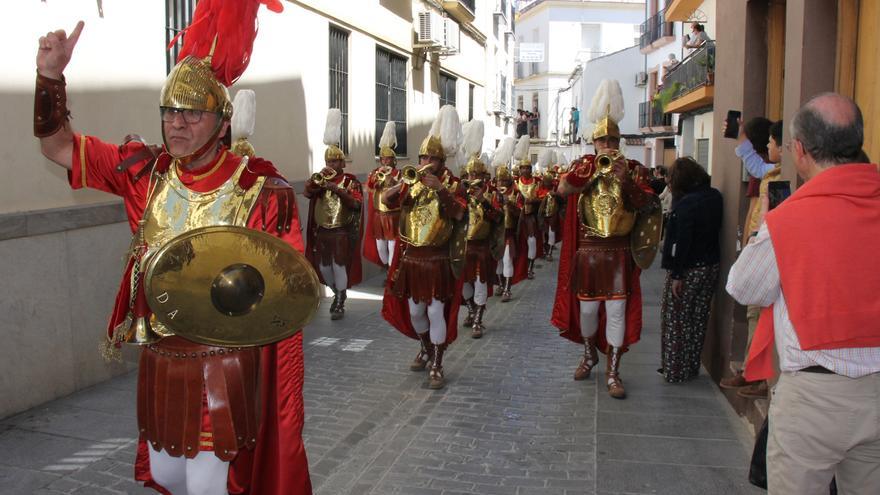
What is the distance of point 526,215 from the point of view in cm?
1276

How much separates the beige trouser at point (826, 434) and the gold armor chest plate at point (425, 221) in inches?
159

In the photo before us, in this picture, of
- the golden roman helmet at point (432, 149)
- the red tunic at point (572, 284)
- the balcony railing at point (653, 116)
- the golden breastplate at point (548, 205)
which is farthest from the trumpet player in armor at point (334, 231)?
the balcony railing at point (653, 116)

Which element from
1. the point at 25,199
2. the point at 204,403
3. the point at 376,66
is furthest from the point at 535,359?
the point at 376,66

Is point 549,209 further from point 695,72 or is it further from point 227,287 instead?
point 227,287

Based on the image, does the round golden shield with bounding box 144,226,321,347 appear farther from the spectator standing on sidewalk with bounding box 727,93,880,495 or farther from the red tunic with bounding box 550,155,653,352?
the red tunic with bounding box 550,155,653,352

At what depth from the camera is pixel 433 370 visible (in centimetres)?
643

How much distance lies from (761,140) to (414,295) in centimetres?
288

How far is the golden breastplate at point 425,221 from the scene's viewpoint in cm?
642

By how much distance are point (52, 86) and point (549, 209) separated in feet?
36.4

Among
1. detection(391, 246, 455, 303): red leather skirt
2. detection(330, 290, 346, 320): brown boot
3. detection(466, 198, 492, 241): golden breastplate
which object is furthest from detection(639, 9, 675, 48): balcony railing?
detection(391, 246, 455, 303): red leather skirt

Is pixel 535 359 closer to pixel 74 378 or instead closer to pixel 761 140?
pixel 761 140

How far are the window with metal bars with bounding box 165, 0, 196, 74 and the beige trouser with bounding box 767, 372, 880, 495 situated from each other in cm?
635

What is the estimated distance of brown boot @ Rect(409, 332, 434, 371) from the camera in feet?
22.2

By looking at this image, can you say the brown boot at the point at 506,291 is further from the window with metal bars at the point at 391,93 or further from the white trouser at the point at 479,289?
the window with metal bars at the point at 391,93
